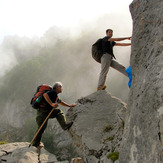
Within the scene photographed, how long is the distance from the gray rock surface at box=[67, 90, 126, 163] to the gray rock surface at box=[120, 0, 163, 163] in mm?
1404

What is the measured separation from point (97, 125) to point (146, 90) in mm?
2982

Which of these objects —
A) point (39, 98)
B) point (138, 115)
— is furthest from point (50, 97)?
point (138, 115)

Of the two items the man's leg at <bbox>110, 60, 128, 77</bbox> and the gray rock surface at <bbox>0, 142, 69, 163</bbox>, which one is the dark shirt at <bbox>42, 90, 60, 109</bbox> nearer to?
the gray rock surface at <bbox>0, 142, 69, 163</bbox>

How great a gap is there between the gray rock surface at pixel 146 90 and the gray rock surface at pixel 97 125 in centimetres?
140

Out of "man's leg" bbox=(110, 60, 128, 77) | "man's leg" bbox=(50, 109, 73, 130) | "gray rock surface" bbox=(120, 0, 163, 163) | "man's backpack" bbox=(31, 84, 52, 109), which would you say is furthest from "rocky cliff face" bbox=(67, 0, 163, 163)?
"man's backpack" bbox=(31, 84, 52, 109)

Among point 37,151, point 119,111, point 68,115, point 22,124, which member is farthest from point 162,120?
point 22,124

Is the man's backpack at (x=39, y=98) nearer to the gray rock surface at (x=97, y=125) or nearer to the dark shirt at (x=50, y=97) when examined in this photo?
the dark shirt at (x=50, y=97)

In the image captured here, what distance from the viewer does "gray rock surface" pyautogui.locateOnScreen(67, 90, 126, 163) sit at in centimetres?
510

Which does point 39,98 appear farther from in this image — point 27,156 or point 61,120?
point 27,156

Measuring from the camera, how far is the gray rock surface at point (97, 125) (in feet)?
16.7

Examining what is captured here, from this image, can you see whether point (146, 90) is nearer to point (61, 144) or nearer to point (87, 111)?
point (87, 111)

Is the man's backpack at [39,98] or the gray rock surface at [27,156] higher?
the man's backpack at [39,98]

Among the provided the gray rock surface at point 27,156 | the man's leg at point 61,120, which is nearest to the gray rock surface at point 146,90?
the man's leg at point 61,120

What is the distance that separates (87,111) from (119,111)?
1175mm
